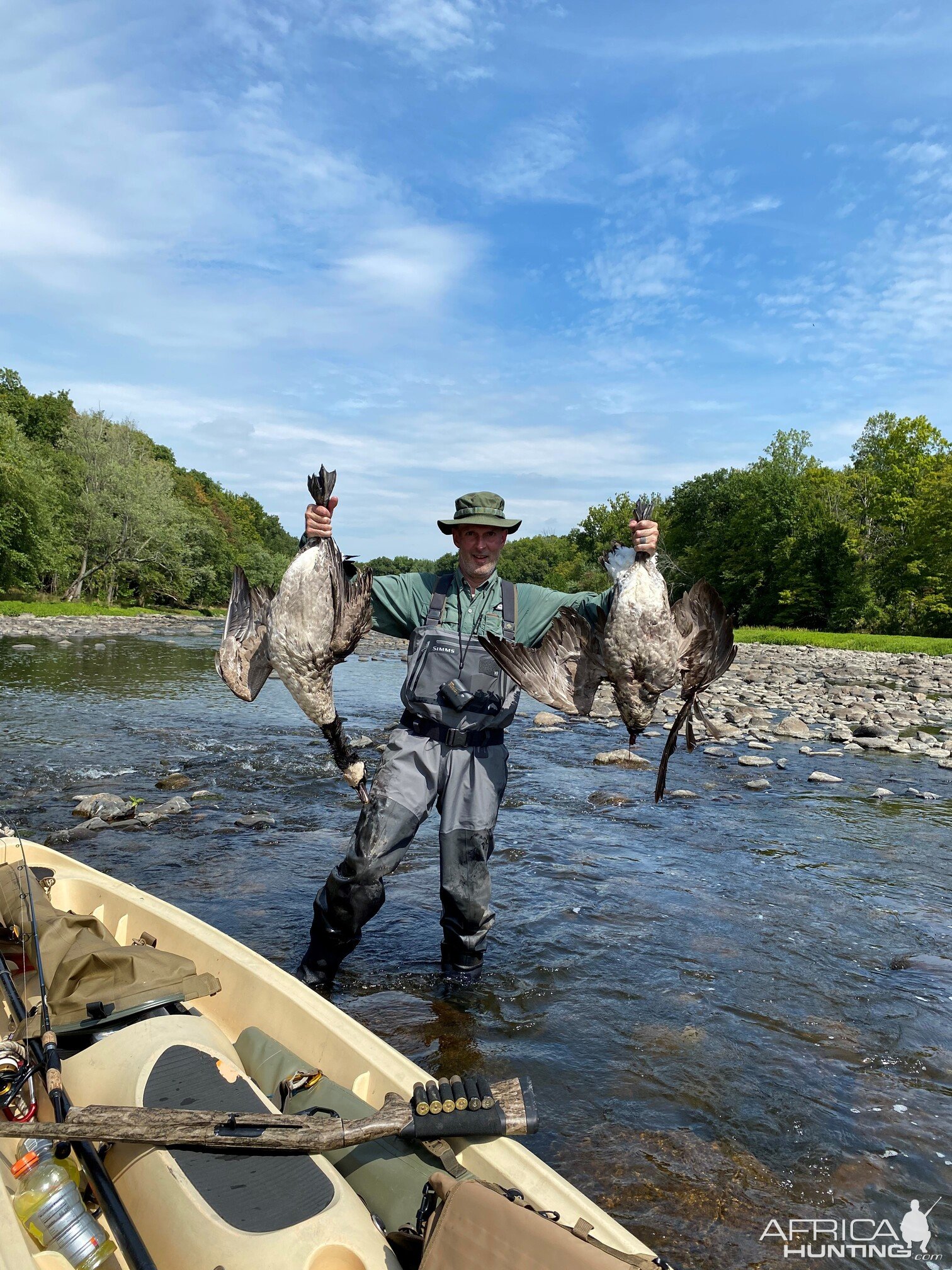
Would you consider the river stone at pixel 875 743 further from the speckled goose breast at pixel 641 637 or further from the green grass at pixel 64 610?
the green grass at pixel 64 610

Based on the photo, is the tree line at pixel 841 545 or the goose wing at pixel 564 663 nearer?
the goose wing at pixel 564 663

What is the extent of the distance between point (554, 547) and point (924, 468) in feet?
240

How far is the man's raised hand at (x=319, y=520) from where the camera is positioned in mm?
5086

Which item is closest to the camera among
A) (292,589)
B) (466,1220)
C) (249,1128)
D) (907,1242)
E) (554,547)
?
(466,1220)

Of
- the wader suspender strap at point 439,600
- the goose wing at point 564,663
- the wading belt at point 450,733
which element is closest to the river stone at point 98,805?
the wading belt at point 450,733

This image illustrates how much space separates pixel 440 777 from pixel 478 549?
5.07ft

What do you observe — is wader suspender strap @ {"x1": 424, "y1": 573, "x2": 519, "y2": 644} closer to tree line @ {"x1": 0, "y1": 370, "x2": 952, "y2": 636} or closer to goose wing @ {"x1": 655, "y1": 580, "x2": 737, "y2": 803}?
goose wing @ {"x1": 655, "y1": 580, "x2": 737, "y2": 803}

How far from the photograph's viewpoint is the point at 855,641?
3897 cm

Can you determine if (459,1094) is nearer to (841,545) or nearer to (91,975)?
(91,975)

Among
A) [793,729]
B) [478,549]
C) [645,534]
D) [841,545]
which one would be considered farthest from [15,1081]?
[841,545]

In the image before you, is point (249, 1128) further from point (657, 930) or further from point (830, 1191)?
point (657, 930)

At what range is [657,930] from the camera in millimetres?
7375

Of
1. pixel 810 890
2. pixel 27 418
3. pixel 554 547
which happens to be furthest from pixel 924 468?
pixel 554 547

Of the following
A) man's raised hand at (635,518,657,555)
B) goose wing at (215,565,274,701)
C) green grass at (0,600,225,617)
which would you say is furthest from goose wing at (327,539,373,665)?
green grass at (0,600,225,617)
